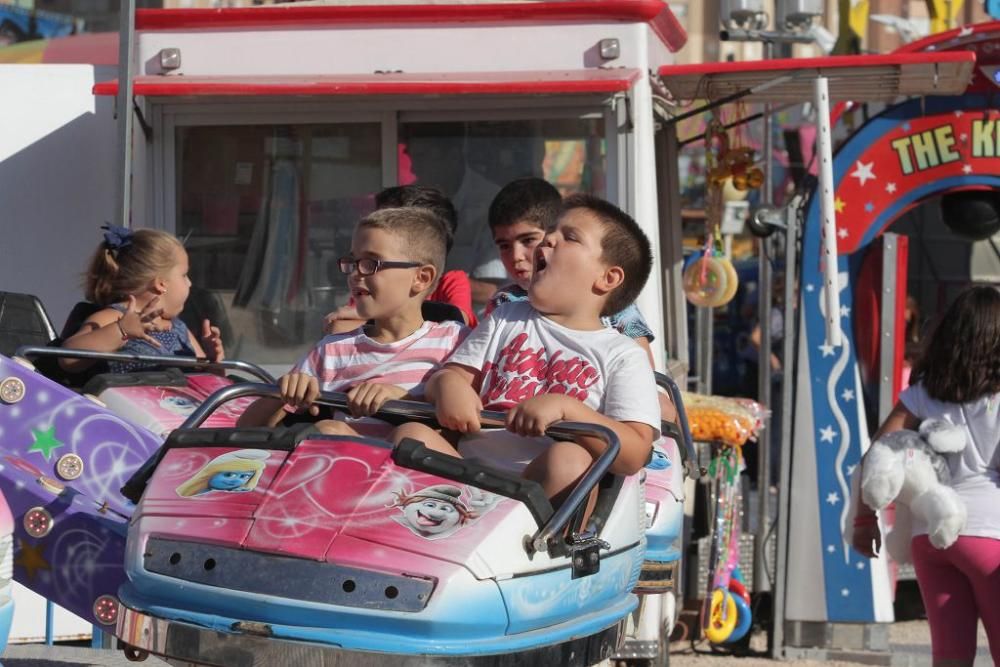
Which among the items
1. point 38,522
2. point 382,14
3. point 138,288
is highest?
point 382,14

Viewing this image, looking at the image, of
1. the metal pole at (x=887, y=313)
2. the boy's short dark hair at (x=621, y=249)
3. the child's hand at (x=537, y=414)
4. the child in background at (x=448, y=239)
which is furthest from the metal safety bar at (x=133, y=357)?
the metal pole at (x=887, y=313)

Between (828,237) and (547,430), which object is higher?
(828,237)

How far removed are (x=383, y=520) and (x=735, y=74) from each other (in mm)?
4329

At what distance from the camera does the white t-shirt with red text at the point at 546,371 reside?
3652mm

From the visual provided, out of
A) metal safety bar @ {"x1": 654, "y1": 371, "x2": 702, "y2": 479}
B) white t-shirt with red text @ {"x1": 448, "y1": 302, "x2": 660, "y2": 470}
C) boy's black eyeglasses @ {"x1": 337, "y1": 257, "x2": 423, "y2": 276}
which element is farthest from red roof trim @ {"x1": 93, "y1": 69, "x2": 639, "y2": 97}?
white t-shirt with red text @ {"x1": 448, "y1": 302, "x2": 660, "y2": 470}

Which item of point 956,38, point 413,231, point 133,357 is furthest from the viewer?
point 956,38

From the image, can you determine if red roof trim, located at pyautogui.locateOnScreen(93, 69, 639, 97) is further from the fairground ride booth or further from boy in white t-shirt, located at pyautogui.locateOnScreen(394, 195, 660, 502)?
boy in white t-shirt, located at pyautogui.locateOnScreen(394, 195, 660, 502)

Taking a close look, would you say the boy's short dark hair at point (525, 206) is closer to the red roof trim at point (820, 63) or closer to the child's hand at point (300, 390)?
the child's hand at point (300, 390)

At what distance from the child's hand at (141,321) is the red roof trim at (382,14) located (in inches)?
74.1

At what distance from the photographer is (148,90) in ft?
21.4

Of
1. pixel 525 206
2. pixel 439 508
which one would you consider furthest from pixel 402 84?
pixel 439 508

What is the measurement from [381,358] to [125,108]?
2590 millimetres

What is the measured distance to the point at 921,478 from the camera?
502cm

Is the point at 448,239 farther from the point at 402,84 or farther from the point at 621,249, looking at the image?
the point at 402,84
